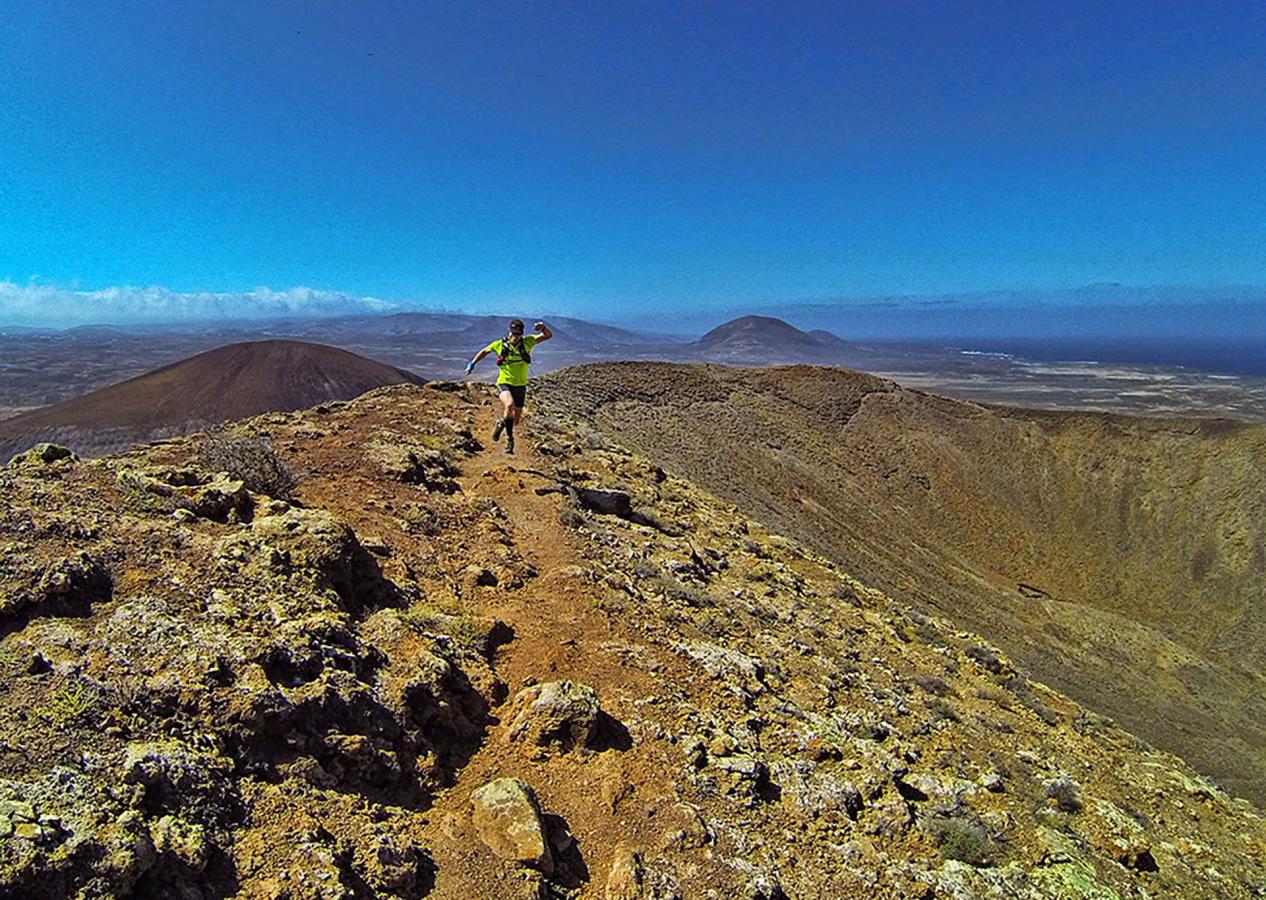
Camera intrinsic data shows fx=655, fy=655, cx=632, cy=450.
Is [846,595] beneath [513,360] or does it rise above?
beneath

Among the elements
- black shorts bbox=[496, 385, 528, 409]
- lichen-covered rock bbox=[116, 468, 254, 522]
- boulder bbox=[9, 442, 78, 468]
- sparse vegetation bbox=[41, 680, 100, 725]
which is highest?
black shorts bbox=[496, 385, 528, 409]

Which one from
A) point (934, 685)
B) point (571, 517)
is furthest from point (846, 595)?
point (571, 517)

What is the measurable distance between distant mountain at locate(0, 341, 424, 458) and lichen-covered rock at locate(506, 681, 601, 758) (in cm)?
4985

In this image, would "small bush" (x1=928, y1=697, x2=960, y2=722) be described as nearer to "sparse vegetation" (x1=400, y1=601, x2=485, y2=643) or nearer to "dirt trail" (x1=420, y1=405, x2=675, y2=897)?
"dirt trail" (x1=420, y1=405, x2=675, y2=897)

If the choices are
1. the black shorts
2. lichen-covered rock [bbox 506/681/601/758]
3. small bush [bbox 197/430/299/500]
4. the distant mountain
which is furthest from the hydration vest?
the distant mountain

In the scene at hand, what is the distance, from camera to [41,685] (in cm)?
305

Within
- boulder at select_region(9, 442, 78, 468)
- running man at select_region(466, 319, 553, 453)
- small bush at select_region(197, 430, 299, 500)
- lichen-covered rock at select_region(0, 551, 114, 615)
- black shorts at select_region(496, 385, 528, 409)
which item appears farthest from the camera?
black shorts at select_region(496, 385, 528, 409)

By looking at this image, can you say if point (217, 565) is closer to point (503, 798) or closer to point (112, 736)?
point (112, 736)

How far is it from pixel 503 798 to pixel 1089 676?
20092 mm

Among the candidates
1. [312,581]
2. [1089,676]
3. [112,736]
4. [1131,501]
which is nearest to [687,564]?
[312,581]

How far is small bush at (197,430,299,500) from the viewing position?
6375 mm

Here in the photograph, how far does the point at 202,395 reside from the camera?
51.2 metres

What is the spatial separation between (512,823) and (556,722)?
0.91 meters

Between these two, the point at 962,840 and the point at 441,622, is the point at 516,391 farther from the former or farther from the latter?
the point at 962,840
